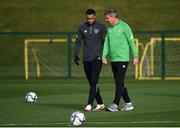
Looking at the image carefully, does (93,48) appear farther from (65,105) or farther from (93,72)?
(65,105)

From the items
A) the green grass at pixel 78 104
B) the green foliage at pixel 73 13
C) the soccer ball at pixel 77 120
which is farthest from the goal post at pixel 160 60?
the soccer ball at pixel 77 120

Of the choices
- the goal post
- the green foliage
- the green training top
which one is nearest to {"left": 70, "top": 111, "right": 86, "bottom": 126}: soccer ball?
the green training top

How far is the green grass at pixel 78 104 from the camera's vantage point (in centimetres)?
1477

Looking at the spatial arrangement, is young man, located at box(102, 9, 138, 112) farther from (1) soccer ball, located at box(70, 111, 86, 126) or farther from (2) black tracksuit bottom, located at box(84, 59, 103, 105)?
(1) soccer ball, located at box(70, 111, 86, 126)

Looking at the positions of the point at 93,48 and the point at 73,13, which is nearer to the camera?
the point at 93,48

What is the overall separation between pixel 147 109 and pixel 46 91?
649cm

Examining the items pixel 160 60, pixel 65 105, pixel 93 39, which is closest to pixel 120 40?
pixel 93 39

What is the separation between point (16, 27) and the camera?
40531mm

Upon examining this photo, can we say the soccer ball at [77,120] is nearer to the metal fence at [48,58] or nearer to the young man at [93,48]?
the young man at [93,48]

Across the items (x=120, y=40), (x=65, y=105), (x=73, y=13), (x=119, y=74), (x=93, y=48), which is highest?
(x=73, y=13)

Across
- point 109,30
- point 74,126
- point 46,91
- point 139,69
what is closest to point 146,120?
point 74,126

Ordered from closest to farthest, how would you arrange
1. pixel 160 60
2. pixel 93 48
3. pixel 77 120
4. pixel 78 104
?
pixel 77 120
pixel 93 48
pixel 78 104
pixel 160 60

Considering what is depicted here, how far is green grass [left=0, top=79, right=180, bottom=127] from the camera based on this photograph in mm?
14766

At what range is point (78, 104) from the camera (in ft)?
61.0
